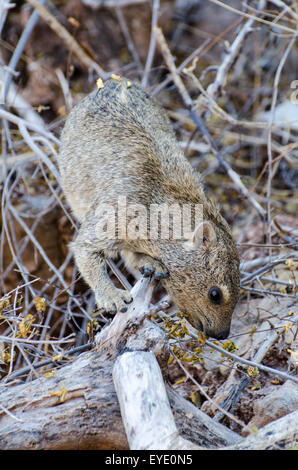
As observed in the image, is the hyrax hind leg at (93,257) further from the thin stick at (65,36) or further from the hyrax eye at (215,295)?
the thin stick at (65,36)

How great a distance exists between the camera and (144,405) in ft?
8.86

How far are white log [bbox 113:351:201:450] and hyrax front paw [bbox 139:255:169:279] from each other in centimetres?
108

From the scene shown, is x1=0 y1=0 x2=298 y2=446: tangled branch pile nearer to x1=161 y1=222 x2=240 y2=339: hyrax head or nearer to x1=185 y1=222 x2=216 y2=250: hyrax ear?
x1=161 y1=222 x2=240 y2=339: hyrax head

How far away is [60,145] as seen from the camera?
17.9 ft

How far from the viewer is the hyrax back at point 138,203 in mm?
3906

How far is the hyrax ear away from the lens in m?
3.89

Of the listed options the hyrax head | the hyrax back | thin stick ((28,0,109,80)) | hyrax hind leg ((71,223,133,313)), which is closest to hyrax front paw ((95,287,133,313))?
the hyrax back

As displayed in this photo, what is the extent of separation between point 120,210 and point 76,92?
3962mm

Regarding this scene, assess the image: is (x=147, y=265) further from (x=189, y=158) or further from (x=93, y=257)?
(x=189, y=158)

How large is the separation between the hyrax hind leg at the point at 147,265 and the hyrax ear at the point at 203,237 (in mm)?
348

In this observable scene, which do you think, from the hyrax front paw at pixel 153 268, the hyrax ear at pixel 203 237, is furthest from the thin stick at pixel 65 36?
the hyrax ear at pixel 203 237

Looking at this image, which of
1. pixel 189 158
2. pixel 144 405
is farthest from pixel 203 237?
pixel 189 158

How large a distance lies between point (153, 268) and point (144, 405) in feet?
5.27
